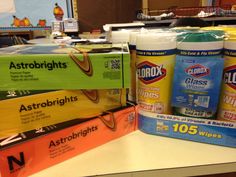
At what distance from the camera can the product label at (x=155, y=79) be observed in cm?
43

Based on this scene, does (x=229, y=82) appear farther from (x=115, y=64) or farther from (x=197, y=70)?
(x=115, y=64)

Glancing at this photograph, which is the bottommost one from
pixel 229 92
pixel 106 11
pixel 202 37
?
pixel 229 92

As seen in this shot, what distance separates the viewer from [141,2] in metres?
1.85

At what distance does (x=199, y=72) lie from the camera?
41 cm

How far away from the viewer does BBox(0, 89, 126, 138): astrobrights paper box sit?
372 mm

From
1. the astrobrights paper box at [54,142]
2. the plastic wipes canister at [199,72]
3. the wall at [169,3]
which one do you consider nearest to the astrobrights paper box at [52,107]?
the astrobrights paper box at [54,142]

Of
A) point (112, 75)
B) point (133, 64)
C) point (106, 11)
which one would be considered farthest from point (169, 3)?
point (112, 75)

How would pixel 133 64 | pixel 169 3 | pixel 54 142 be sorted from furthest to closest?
pixel 169 3 → pixel 133 64 → pixel 54 142

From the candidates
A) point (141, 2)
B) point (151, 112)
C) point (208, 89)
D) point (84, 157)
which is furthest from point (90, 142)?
point (141, 2)

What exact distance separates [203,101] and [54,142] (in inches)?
11.1

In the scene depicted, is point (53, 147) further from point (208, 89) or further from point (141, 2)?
point (141, 2)

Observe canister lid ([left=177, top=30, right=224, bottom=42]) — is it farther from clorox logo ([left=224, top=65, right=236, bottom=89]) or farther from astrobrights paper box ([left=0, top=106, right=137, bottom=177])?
astrobrights paper box ([left=0, top=106, right=137, bottom=177])

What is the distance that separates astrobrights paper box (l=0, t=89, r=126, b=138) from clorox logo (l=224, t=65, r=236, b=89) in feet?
0.65

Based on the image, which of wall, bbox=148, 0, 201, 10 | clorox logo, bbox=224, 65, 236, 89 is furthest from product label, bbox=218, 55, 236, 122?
wall, bbox=148, 0, 201, 10
